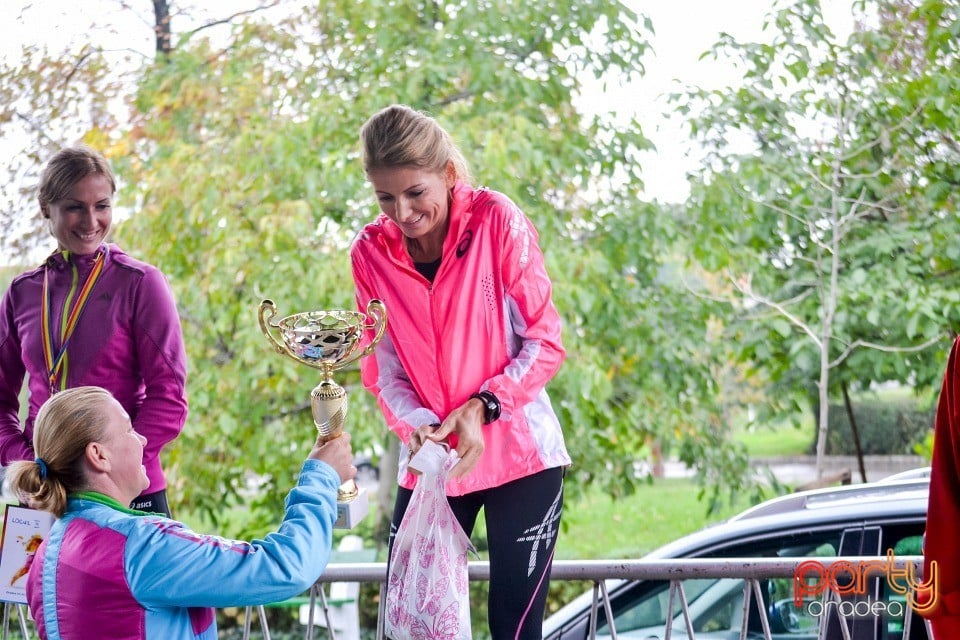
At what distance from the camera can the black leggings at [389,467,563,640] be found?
1833 millimetres

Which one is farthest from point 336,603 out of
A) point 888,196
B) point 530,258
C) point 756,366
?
point 888,196

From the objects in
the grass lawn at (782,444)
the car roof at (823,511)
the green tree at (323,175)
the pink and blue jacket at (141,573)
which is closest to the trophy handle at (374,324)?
the pink and blue jacket at (141,573)

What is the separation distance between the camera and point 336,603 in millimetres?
3775

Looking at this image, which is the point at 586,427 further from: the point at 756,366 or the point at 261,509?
the point at 261,509

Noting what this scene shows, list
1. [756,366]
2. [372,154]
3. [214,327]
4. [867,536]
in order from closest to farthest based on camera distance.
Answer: [372,154] < [867,536] < [214,327] < [756,366]

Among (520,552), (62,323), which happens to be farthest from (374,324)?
(62,323)

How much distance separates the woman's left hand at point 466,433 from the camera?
1.76m

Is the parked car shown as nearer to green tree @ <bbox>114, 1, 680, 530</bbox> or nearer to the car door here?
the car door

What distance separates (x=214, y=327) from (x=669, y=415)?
6.12 ft

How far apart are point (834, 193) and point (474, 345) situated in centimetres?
277

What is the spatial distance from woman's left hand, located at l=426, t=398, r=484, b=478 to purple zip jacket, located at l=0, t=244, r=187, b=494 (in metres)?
0.65

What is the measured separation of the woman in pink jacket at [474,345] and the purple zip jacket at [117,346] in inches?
18.9

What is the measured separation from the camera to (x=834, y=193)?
4.19 m

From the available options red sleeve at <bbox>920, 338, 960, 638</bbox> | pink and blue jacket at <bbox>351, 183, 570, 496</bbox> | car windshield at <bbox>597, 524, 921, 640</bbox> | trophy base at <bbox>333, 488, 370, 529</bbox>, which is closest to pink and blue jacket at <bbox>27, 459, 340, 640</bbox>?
trophy base at <bbox>333, 488, 370, 529</bbox>
